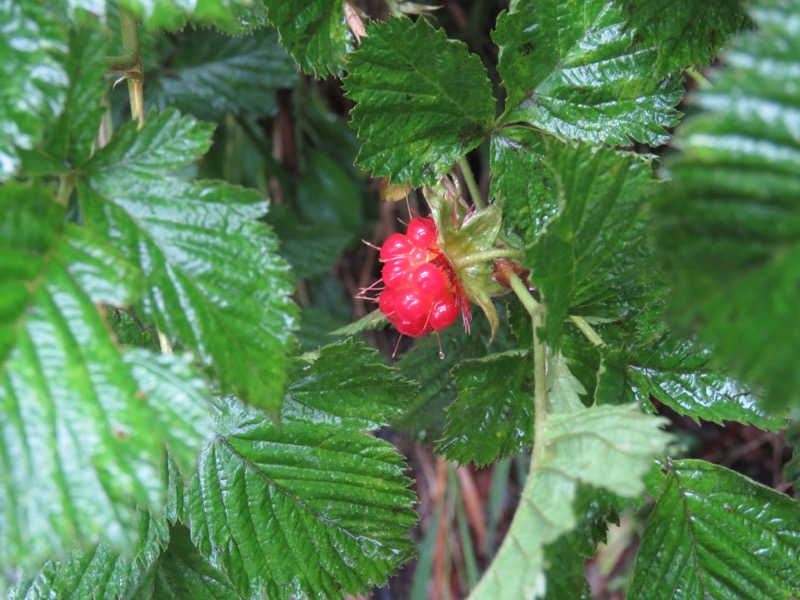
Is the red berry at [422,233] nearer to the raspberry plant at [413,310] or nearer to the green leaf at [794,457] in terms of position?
the raspberry plant at [413,310]

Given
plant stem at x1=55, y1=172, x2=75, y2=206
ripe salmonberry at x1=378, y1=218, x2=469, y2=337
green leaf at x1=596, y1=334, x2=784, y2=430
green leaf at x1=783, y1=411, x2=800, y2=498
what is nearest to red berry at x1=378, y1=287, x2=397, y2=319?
ripe salmonberry at x1=378, y1=218, x2=469, y2=337

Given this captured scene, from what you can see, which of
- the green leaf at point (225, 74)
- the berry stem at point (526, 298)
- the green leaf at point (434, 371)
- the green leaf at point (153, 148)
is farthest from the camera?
Answer: the green leaf at point (225, 74)

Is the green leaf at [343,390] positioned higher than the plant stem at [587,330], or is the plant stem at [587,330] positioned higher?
the plant stem at [587,330]

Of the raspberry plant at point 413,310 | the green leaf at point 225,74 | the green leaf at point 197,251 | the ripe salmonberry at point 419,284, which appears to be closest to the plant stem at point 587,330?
the raspberry plant at point 413,310

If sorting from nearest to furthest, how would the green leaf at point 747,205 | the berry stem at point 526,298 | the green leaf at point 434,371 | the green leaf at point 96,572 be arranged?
the green leaf at point 747,205 → the berry stem at point 526,298 → the green leaf at point 96,572 → the green leaf at point 434,371

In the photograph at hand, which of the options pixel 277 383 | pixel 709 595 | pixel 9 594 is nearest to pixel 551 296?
pixel 277 383

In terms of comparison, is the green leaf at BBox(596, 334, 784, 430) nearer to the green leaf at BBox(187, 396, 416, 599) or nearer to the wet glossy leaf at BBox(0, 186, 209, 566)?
the green leaf at BBox(187, 396, 416, 599)
